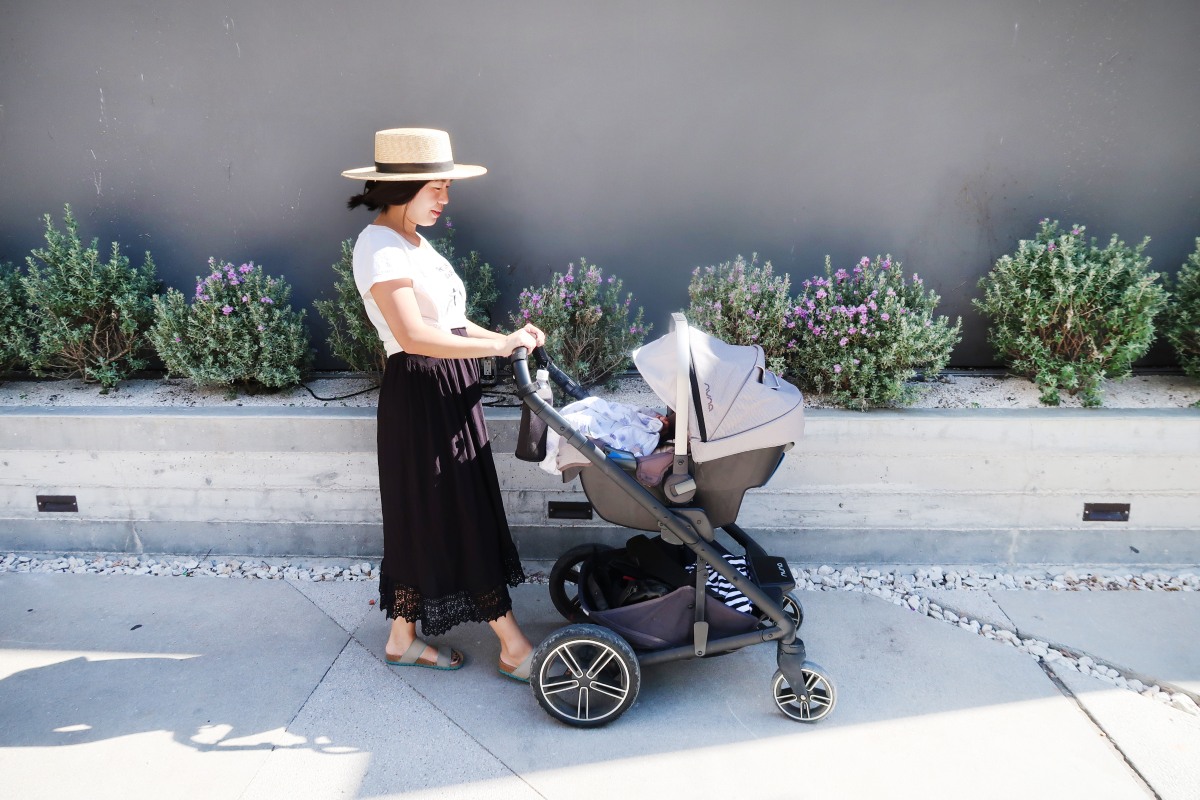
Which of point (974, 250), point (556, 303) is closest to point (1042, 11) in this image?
point (974, 250)

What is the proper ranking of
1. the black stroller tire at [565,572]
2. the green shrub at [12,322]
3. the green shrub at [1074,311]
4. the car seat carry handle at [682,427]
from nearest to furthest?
1. the car seat carry handle at [682,427]
2. the black stroller tire at [565,572]
3. the green shrub at [1074,311]
4. the green shrub at [12,322]

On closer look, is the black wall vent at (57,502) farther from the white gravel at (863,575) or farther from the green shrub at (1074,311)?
the green shrub at (1074,311)

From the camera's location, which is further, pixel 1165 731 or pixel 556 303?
pixel 556 303

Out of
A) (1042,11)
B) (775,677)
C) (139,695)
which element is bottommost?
(139,695)

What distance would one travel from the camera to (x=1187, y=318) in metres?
3.90

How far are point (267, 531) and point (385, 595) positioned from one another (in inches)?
45.2

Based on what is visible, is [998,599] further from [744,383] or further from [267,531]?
[267,531]

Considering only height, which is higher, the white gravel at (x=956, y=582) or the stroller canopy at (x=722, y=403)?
the stroller canopy at (x=722, y=403)

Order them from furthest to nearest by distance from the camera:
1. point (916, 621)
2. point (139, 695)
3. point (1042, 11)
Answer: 1. point (1042, 11)
2. point (916, 621)
3. point (139, 695)

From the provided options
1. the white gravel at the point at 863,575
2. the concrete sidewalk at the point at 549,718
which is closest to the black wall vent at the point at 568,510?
the white gravel at the point at 863,575

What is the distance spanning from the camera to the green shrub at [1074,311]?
375cm

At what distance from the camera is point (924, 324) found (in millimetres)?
3771

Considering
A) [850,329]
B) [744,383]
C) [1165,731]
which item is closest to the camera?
[744,383]

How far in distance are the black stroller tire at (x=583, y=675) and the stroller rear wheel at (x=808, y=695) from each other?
500mm
